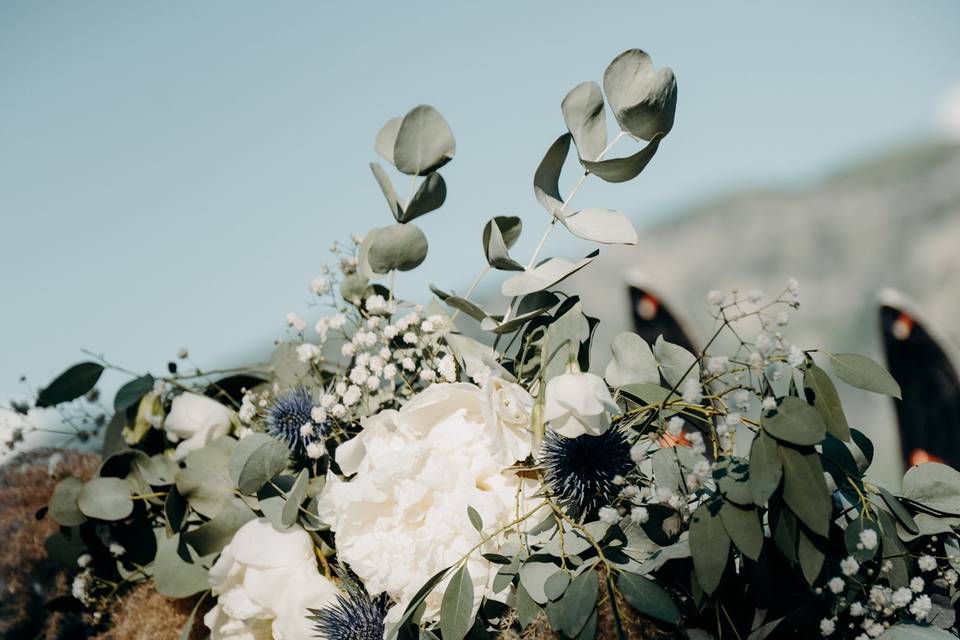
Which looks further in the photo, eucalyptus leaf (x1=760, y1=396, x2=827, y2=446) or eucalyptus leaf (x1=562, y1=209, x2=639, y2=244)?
eucalyptus leaf (x1=562, y1=209, x2=639, y2=244)

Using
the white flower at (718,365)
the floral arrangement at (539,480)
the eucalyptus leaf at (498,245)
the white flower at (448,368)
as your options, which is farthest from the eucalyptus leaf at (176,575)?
the white flower at (718,365)

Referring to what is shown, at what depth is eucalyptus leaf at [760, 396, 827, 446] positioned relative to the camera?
0.51 meters

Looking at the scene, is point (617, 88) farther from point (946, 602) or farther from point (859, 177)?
point (859, 177)

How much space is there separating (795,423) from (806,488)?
44mm

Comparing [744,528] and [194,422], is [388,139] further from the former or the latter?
[744,528]

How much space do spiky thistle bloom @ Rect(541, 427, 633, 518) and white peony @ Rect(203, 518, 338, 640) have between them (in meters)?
0.23

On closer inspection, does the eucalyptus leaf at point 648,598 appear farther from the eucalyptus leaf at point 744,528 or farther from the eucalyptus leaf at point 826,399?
the eucalyptus leaf at point 826,399

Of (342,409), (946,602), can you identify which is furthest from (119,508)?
(946,602)

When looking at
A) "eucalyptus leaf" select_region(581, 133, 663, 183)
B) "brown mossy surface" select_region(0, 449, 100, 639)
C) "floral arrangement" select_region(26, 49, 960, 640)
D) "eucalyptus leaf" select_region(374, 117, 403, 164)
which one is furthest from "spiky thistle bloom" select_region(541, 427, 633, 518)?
"brown mossy surface" select_region(0, 449, 100, 639)

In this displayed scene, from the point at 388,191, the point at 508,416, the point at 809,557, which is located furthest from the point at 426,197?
the point at 809,557

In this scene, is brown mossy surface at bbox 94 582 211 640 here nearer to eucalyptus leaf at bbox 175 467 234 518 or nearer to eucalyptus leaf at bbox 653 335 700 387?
eucalyptus leaf at bbox 175 467 234 518

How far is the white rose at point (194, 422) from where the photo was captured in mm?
833

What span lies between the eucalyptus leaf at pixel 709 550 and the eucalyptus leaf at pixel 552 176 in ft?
0.93

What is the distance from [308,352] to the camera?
0.79 metres
